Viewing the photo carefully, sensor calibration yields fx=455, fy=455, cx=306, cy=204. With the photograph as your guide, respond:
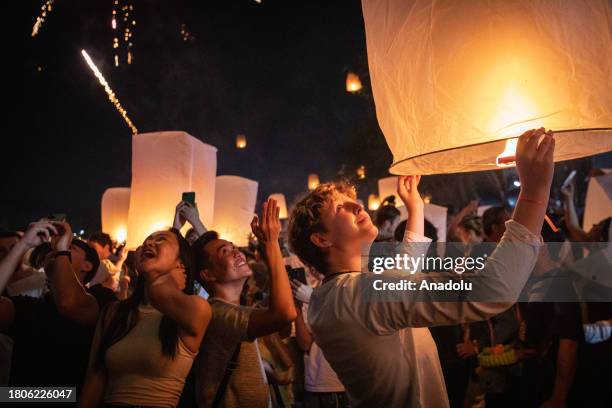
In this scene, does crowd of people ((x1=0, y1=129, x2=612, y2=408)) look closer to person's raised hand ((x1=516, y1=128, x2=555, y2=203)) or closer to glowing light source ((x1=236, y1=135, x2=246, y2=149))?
person's raised hand ((x1=516, y1=128, x2=555, y2=203))

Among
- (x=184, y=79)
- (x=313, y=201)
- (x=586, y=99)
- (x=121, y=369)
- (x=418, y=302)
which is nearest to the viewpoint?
(x=586, y=99)

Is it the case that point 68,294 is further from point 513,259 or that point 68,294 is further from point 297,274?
point 513,259

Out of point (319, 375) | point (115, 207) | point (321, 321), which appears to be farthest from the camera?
point (115, 207)

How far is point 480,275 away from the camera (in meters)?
1.48

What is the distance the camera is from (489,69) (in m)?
1.42

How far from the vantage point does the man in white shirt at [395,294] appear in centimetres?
143

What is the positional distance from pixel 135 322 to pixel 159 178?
103 inches

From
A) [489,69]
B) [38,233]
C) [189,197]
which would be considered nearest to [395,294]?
[489,69]

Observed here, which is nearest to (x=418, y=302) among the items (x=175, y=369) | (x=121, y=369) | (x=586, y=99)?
(x=586, y=99)

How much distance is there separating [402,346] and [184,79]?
14719mm

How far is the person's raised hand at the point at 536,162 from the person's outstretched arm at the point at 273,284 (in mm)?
1300

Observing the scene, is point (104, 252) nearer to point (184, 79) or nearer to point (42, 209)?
point (184, 79)

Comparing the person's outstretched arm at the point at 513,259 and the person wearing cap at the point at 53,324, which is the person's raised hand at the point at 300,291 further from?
the person's outstretched arm at the point at 513,259

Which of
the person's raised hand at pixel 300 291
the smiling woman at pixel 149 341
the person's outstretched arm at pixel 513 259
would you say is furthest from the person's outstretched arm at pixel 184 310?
the person's outstretched arm at pixel 513 259
